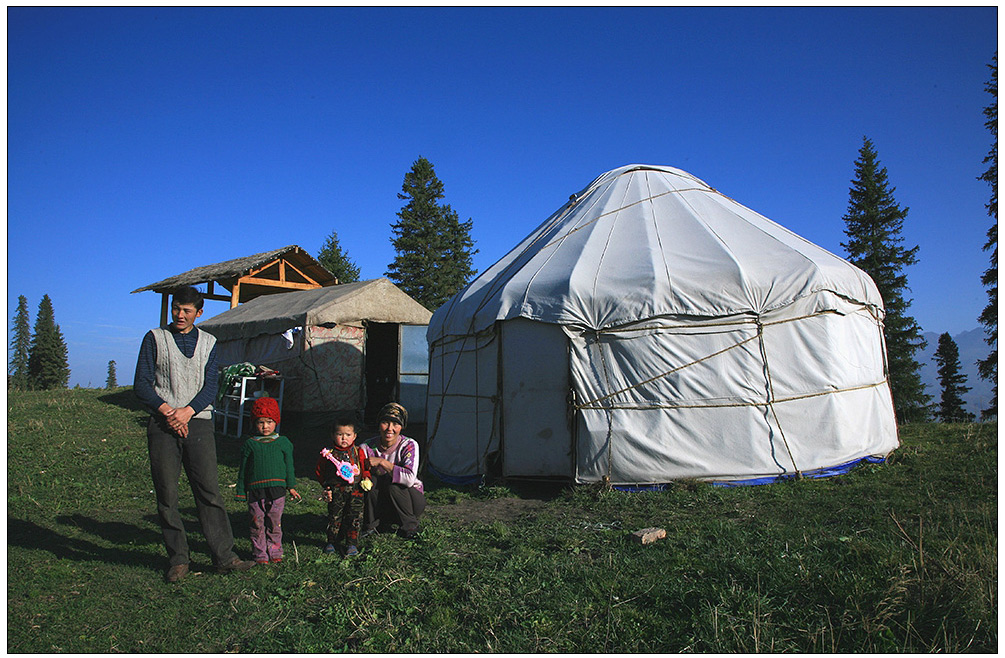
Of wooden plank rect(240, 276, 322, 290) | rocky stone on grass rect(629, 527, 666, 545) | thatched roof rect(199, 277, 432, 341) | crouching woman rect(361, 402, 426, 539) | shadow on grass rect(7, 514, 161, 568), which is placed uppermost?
wooden plank rect(240, 276, 322, 290)

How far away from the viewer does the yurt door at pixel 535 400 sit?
6.20 m

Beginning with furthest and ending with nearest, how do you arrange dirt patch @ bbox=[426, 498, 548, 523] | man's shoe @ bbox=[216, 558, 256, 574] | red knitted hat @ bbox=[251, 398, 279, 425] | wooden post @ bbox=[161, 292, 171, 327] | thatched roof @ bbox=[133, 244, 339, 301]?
wooden post @ bbox=[161, 292, 171, 327]
thatched roof @ bbox=[133, 244, 339, 301]
dirt patch @ bbox=[426, 498, 548, 523]
red knitted hat @ bbox=[251, 398, 279, 425]
man's shoe @ bbox=[216, 558, 256, 574]

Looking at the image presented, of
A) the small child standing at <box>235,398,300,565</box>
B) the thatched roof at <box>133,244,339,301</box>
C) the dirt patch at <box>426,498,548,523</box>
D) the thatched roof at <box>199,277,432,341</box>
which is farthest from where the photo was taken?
the thatched roof at <box>133,244,339,301</box>

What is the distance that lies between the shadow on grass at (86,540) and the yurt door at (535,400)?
3.32m

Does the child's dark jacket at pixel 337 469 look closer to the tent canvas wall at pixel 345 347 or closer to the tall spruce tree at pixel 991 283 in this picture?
the tent canvas wall at pixel 345 347

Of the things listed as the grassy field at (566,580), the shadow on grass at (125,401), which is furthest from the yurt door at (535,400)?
the shadow on grass at (125,401)

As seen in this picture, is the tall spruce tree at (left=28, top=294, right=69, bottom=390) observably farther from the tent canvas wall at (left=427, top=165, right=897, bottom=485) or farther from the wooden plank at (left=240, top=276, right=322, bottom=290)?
the tent canvas wall at (left=427, top=165, right=897, bottom=485)

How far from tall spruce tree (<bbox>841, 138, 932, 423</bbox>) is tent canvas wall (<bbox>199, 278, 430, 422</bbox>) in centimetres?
1669

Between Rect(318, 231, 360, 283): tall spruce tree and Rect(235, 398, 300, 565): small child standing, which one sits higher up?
Rect(318, 231, 360, 283): tall spruce tree

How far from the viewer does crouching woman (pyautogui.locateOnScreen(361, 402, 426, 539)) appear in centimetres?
435

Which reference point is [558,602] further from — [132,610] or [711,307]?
[711,307]

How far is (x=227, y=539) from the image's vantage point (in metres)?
3.76

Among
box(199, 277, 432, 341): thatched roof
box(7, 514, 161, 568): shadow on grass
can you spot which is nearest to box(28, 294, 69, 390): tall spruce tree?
box(199, 277, 432, 341): thatched roof

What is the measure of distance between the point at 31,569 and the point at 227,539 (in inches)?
48.2
